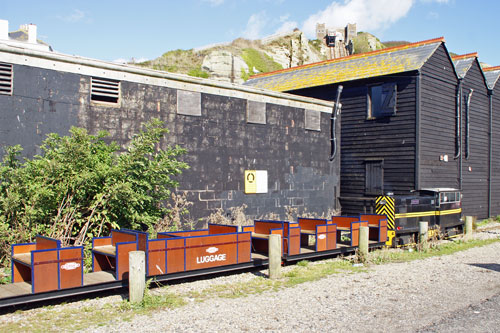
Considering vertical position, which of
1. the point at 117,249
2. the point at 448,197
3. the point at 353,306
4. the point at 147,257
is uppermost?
the point at 448,197

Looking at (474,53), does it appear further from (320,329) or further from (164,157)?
(320,329)

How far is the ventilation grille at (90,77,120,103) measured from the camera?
14547 mm

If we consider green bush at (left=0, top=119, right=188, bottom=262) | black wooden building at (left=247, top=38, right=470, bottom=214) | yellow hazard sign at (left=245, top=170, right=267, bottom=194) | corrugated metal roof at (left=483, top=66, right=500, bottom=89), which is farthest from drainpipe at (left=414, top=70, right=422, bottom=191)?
green bush at (left=0, top=119, right=188, bottom=262)

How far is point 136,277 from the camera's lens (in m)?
8.59

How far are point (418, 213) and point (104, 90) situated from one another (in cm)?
1202

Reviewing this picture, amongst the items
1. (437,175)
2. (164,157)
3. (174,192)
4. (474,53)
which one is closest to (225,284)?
(164,157)

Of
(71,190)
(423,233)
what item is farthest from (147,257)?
(423,233)

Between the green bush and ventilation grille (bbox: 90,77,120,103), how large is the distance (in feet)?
8.24

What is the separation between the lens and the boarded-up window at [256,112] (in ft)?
62.2

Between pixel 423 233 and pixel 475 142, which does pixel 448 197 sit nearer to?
pixel 423 233

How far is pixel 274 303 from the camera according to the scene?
29.1 feet

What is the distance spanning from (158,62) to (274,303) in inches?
2083

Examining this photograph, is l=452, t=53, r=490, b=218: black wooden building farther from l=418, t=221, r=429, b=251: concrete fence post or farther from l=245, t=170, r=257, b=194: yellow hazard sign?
l=245, t=170, r=257, b=194: yellow hazard sign

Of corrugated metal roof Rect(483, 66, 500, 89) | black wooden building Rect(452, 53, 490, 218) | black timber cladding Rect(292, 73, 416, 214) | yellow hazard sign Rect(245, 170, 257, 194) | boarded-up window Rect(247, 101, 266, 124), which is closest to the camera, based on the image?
yellow hazard sign Rect(245, 170, 257, 194)
